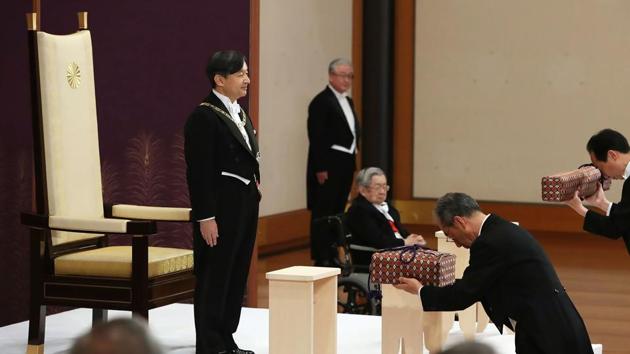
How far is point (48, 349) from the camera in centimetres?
555

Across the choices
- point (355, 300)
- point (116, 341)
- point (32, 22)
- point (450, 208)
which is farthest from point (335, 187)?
point (116, 341)

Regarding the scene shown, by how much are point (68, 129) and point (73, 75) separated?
257 mm

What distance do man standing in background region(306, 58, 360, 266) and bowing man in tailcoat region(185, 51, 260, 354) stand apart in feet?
11.5

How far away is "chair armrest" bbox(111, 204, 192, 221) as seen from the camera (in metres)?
5.56

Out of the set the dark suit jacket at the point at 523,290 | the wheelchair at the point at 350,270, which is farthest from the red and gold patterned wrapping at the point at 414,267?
the wheelchair at the point at 350,270

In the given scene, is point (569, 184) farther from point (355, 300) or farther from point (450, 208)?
point (355, 300)

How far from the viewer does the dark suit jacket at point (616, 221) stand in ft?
16.3

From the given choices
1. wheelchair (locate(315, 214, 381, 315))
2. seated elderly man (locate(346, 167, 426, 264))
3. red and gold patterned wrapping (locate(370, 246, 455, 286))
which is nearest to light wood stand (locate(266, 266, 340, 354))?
red and gold patterned wrapping (locate(370, 246, 455, 286))

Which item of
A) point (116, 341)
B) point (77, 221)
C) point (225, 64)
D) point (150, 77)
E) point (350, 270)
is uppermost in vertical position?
point (225, 64)

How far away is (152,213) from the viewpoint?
5.63 meters

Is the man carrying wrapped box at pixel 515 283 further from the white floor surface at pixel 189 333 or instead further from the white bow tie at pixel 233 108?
the white bow tie at pixel 233 108

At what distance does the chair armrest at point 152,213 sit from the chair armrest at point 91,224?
486 mm

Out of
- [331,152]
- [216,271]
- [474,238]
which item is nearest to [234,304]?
[216,271]

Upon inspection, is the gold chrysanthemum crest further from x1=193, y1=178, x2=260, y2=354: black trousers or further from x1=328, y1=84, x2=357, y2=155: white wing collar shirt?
x1=328, y1=84, x2=357, y2=155: white wing collar shirt
